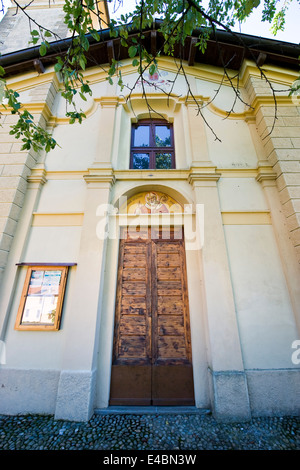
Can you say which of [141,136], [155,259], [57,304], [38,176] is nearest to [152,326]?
[155,259]

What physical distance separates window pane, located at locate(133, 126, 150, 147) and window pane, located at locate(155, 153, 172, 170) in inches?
21.9

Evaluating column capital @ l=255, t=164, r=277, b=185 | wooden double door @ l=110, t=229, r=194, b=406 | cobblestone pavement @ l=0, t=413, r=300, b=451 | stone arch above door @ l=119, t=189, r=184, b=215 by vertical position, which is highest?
column capital @ l=255, t=164, r=277, b=185

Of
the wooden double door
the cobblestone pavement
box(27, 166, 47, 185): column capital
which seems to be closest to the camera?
the cobblestone pavement

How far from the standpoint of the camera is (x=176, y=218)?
456cm

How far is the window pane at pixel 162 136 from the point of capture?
18.6 feet

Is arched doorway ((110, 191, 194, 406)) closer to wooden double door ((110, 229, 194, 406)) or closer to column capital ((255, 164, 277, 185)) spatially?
wooden double door ((110, 229, 194, 406))

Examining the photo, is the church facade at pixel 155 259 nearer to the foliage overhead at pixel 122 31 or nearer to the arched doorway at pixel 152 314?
the arched doorway at pixel 152 314

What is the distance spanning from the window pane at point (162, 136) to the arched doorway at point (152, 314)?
1747mm

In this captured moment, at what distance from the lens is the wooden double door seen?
3613 millimetres

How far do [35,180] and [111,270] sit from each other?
287 cm

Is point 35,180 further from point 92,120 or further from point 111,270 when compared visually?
point 111,270

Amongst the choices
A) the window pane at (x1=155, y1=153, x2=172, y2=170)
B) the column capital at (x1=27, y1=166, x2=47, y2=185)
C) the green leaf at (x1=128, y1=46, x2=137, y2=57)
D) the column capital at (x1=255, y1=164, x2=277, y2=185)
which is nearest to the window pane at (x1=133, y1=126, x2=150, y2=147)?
the window pane at (x1=155, y1=153, x2=172, y2=170)
